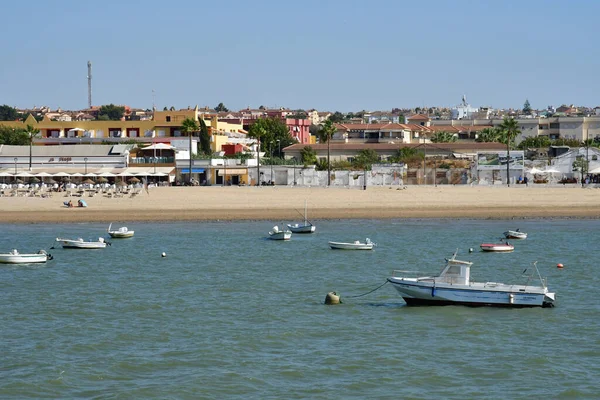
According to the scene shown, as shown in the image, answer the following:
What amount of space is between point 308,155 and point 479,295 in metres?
75.3

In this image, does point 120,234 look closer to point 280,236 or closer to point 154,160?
point 280,236

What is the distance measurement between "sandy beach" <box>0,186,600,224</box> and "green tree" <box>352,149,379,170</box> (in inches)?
677

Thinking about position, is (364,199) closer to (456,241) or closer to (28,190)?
(456,241)

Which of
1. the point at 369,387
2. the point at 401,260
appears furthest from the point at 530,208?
the point at 369,387

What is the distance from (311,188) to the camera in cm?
8294

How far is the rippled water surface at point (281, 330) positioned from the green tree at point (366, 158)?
4812 cm

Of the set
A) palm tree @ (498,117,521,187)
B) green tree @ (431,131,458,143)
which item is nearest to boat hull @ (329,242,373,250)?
palm tree @ (498,117,521,187)

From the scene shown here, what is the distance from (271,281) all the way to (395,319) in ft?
31.5

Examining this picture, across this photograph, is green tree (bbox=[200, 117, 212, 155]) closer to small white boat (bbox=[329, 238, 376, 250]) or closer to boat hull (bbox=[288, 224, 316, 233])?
boat hull (bbox=[288, 224, 316, 233])

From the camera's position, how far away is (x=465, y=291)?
3153 centimetres

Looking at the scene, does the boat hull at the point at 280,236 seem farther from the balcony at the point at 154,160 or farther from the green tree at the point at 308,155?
the green tree at the point at 308,155

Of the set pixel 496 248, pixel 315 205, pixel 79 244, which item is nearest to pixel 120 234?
pixel 79 244

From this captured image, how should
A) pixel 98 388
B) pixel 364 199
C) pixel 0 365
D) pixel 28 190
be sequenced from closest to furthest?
pixel 98 388
pixel 0 365
pixel 364 199
pixel 28 190

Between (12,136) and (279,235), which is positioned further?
(12,136)
